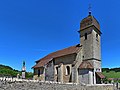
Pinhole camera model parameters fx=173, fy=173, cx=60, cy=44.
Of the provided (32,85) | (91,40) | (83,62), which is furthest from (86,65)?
(32,85)

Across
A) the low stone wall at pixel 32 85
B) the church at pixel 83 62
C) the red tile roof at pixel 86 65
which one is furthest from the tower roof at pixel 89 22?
the low stone wall at pixel 32 85

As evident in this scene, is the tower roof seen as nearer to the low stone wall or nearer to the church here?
the church

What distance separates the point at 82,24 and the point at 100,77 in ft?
33.7

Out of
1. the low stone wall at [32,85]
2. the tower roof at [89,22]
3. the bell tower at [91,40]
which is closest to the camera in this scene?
the low stone wall at [32,85]

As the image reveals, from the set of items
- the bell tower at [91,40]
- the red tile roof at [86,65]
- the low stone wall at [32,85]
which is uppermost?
the bell tower at [91,40]

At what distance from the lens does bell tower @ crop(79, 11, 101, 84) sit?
94.4 feet

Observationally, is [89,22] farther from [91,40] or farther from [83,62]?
[83,62]

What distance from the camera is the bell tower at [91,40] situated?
2878 cm

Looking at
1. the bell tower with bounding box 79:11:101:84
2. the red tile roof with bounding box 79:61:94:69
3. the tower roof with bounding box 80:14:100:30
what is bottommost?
the red tile roof with bounding box 79:61:94:69

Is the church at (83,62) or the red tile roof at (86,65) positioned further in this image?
the church at (83,62)

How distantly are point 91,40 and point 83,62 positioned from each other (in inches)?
158

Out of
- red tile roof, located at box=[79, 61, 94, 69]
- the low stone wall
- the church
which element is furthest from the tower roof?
the low stone wall

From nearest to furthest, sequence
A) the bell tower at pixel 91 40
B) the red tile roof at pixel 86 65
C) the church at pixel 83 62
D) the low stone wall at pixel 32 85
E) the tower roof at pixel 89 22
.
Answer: the low stone wall at pixel 32 85 < the red tile roof at pixel 86 65 < the church at pixel 83 62 < the bell tower at pixel 91 40 < the tower roof at pixel 89 22

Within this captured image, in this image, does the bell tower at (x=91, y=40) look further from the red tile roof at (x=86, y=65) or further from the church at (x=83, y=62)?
the red tile roof at (x=86, y=65)
